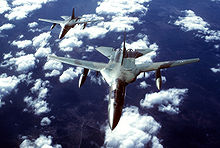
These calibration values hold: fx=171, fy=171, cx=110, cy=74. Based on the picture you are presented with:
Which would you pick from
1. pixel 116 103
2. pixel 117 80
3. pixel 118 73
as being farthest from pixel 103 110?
pixel 116 103

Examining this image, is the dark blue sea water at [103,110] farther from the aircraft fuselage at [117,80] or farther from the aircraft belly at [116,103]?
the aircraft belly at [116,103]

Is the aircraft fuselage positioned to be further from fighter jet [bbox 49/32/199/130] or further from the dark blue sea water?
the dark blue sea water

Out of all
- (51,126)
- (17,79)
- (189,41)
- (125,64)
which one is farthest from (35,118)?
(189,41)

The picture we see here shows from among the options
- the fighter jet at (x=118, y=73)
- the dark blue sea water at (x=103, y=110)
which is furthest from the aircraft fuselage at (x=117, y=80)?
the dark blue sea water at (x=103, y=110)

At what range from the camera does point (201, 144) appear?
393 feet

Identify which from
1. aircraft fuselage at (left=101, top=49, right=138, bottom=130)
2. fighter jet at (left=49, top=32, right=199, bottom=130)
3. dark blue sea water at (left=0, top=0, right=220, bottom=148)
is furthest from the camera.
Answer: dark blue sea water at (left=0, top=0, right=220, bottom=148)

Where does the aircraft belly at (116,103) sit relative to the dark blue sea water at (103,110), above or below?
above

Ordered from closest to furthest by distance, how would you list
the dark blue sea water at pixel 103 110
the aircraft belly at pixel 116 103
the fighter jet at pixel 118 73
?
the aircraft belly at pixel 116 103, the fighter jet at pixel 118 73, the dark blue sea water at pixel 103 110

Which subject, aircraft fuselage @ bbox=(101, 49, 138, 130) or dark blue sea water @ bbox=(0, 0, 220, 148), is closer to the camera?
aircraft fuselage @ bbox=(101, 49, 138, 130)

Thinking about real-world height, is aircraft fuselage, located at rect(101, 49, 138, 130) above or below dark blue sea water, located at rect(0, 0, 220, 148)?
above

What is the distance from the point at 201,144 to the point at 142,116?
44.2m

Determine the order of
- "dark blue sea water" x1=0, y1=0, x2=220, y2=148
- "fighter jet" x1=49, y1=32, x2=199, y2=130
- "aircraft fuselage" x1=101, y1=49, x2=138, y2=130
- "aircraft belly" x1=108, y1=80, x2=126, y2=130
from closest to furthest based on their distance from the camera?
"aircraft belly" x1=108, y1=80, x2=126, y2=130 → "aircraft fuselage" x1=101, y1=49, x2=138, y2=130 → "fighter jet" x1=49, y1=32, x2=199, y2=130 → "dark blue sea water" x1=0, y1=0, x2=220, y2=148

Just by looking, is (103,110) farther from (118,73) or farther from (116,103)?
(116,103)

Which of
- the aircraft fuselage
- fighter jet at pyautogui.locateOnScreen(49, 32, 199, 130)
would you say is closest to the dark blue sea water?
fighter jet at pyautogui.locateOnScreen(49, 32, 199, 130)
